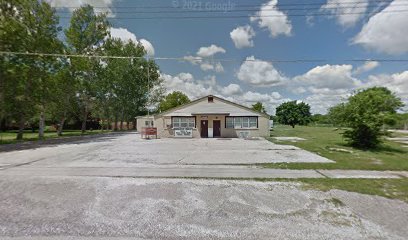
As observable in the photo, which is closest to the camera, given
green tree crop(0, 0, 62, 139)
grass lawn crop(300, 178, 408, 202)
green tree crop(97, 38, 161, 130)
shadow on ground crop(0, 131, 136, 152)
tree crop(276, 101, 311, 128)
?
grass lawn crop(300, 178, 408, 202)

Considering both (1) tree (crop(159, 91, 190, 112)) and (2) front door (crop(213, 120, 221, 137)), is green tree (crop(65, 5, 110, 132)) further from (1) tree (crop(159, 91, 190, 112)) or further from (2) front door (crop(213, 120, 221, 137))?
(1) tree (crop(159, 91, 190, 112))

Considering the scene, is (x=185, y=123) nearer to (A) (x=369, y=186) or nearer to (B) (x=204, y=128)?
(B) (x=204, y=128)

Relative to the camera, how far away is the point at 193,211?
14.5ft

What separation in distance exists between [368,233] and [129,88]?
1630 inches

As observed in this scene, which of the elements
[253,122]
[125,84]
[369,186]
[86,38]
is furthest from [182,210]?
[125,84]

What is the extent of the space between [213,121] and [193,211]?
1827 cm

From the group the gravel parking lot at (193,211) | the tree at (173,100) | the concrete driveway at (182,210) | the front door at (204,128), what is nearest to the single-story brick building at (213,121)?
the front door at (204,128)

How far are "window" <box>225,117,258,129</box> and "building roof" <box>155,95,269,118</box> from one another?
0.53 meters

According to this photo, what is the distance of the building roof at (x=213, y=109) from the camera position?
878 inches

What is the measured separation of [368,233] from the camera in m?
3.53

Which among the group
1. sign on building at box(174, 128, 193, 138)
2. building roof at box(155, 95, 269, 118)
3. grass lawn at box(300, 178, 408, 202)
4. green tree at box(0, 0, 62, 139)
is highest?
green tree at box(0, 0, 62, 139)

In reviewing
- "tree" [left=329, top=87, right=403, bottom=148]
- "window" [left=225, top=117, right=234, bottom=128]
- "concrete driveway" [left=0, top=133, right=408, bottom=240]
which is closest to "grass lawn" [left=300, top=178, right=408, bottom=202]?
"concrete driveway" [left=0, top=133, right=408, bottom=240]

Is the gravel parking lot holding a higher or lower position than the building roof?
lower

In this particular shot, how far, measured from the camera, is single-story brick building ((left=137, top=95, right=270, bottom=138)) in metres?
22.3
